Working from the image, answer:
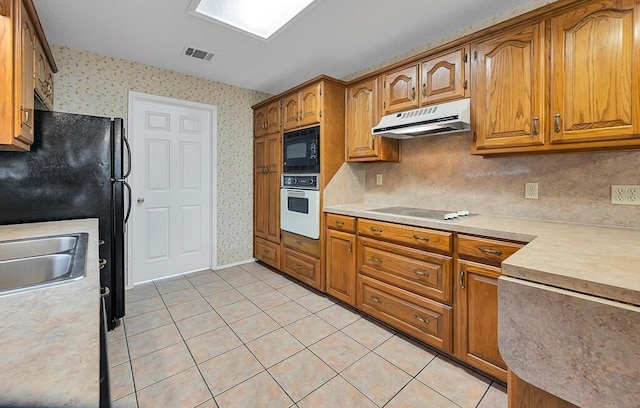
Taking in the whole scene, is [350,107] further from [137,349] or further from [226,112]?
[137,349]

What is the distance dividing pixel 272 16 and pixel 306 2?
0.36 m

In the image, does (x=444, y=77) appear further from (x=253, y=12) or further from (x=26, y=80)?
(x=26, y=80)

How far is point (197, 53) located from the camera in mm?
2855

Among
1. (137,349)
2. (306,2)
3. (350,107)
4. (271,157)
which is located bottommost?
(137,349)

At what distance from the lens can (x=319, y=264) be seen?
292 centimetres

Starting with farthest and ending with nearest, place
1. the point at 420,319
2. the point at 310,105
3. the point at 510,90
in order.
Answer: the point at 310,105
the point at 420,319
the point at 510,90

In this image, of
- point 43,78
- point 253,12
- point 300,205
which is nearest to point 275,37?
point 253,12

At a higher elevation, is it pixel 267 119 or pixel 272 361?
pixel 267 119

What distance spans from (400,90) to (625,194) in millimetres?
1635

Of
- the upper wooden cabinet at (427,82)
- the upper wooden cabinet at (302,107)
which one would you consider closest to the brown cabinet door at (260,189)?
the upper wooden cabinet at (302,107)

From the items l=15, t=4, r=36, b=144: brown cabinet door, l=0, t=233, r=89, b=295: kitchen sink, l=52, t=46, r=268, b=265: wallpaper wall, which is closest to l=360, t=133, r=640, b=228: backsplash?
l=52, t=46, r=268, b=265: wallpaper wall

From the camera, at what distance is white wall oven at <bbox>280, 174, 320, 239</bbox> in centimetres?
291

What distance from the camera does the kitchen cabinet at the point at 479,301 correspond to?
5.41 ft

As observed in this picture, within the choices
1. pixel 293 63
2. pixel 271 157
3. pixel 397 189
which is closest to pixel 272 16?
pixel 293 63
